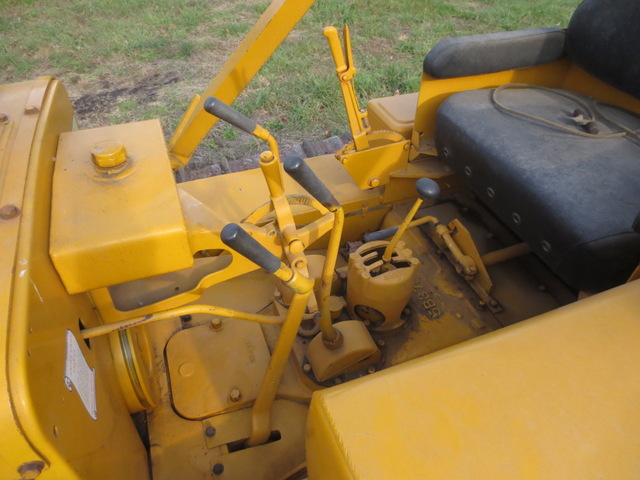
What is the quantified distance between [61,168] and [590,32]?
2.03 metres

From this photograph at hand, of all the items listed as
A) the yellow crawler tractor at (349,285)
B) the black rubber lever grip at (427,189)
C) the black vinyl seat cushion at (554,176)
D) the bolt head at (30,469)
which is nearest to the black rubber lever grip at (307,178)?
the yellow crawler tractor at (349,285)

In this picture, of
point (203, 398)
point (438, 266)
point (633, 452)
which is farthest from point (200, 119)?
point (633, 452)

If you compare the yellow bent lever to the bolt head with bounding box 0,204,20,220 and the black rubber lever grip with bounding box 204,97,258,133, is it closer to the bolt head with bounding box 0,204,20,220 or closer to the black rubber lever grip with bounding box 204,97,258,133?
the black rubber lever grip with bounding box 204,97,258,133

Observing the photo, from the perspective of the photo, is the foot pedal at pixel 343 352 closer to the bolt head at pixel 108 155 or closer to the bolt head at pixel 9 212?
the bolt head at pixel 108 155

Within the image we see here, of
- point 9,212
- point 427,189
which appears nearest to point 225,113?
point 9,212

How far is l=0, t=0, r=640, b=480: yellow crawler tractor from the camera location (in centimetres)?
68

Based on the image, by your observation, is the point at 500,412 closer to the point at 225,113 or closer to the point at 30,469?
the point at 30,469

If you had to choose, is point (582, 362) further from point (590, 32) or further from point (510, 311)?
point (590, 32)

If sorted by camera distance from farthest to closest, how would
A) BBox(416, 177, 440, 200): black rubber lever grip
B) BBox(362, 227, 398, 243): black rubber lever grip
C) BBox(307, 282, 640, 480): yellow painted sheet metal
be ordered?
BBox(362, 227, 398, 243): black rubber lever grip < BBox(416, 177, 440, 200): black rubber lever grip < BBox(307, 282, 640, 480): yellow painted sheet metal

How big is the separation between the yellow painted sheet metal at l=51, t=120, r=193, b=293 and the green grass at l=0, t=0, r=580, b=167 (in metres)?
2.11

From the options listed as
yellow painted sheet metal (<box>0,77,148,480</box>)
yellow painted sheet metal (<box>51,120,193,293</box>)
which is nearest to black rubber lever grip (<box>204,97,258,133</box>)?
yellow painted sheet metal (<box>51,120,193,293</box>)

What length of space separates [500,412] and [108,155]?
932mm

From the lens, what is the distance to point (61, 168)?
1.05 metres

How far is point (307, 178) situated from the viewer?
995 millimetres
